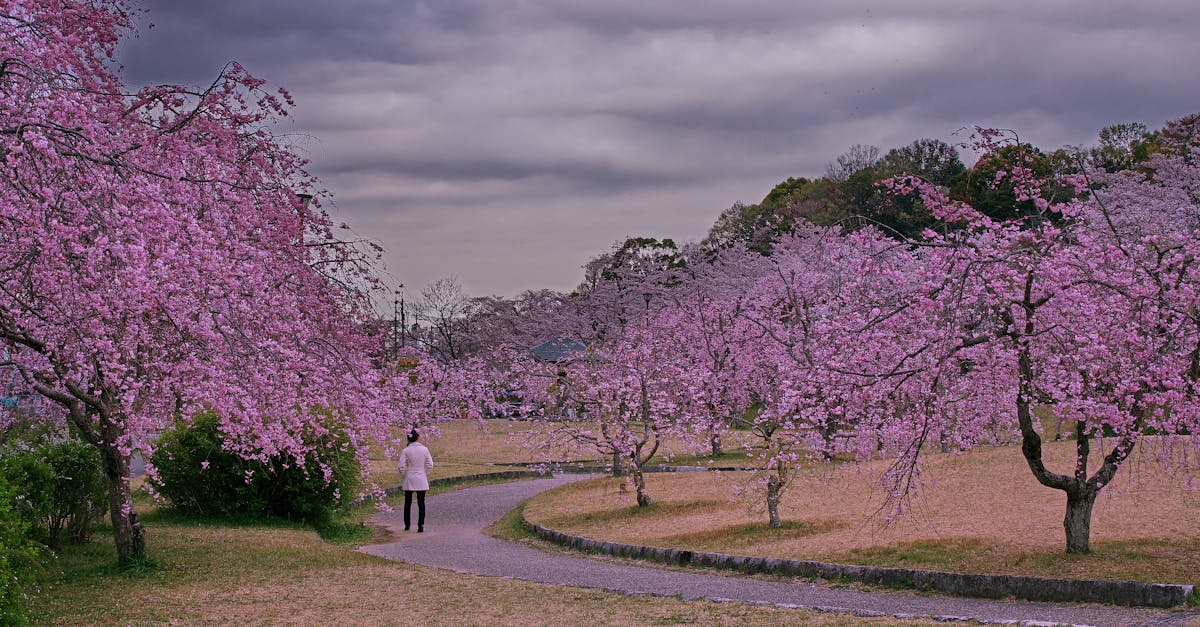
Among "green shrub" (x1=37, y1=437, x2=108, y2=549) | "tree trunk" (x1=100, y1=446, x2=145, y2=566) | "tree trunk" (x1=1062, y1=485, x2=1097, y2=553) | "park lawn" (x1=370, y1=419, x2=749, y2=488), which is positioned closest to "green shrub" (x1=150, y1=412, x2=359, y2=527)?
"green shrub" (x1=37, y1=437, x2=108, y2=549)

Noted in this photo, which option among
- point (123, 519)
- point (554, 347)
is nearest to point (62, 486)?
point (123, 519)

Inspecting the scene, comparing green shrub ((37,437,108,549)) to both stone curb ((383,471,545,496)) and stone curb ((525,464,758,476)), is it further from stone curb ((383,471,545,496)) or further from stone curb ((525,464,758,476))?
stone curb ((525,464,758,476))

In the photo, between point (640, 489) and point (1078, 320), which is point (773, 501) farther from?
point (1078, 320)

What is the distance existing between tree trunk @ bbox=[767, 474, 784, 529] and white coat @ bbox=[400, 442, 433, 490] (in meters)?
5.89

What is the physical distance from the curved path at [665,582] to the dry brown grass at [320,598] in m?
0.70

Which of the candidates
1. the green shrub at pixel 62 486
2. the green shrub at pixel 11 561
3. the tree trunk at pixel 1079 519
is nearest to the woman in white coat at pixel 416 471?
the green shrub at pixel 62 486

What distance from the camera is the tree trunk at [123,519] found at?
11281 mm

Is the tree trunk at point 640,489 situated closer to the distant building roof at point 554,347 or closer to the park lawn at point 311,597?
the park lawn at point 311,597

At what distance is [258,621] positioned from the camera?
8883 mm

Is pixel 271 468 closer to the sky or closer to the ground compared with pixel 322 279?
closer to the ground

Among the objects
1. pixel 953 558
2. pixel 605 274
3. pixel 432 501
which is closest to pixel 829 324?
pixel 953 558

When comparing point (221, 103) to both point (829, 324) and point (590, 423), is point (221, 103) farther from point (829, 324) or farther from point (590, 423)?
point (590, 423)

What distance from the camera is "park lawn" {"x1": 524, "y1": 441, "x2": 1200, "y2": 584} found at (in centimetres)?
1014

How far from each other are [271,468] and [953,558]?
10.1m
